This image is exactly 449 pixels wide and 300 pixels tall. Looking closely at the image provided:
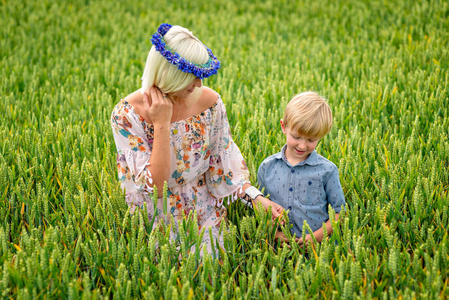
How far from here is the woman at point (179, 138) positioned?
190 centimetres

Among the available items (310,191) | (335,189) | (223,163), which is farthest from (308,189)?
(223,163)

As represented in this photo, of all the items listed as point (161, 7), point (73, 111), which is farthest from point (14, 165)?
point (161, 7)

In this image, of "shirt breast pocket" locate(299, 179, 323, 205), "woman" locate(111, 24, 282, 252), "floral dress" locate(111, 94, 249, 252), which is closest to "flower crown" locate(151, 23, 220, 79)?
"woman" locate(111, 24, 282, 252)

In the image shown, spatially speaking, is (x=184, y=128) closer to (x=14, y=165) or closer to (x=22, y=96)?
(x=14, y=165)

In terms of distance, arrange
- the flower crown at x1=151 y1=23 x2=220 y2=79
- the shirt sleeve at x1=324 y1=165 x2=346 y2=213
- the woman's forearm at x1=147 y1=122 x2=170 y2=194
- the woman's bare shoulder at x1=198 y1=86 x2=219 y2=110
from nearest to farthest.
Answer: the flower crown at x1=151 y1=23 x2=220 y2=79, the woman's forearm at x1=147 y1=122 x2=170 y2=194, the shirt sleeve at x1=324 y1=165 x2=346 y2=213, the woman's bare shoulder at x1=198 y1=86 x2=219 y2=110

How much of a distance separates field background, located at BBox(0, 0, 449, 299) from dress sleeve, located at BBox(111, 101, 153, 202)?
0.59 ft

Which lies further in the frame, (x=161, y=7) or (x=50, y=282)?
(x=161, y=7)

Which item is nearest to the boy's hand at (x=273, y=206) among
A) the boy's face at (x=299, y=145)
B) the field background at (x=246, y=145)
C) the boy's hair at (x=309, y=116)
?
the field background at (x=246, y=145)

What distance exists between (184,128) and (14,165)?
120 cm

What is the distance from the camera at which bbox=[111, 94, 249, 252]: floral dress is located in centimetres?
203

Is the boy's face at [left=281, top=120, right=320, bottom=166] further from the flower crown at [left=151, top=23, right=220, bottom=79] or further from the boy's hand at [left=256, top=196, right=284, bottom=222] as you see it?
the flower crown at [left=151, top=23, right=220, bottom=79]

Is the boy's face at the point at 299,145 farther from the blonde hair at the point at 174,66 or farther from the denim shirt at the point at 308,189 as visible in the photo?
the blonde hair at the point at 174,66

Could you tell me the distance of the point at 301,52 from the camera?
550cm

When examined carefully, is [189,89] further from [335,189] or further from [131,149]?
[335,189]
